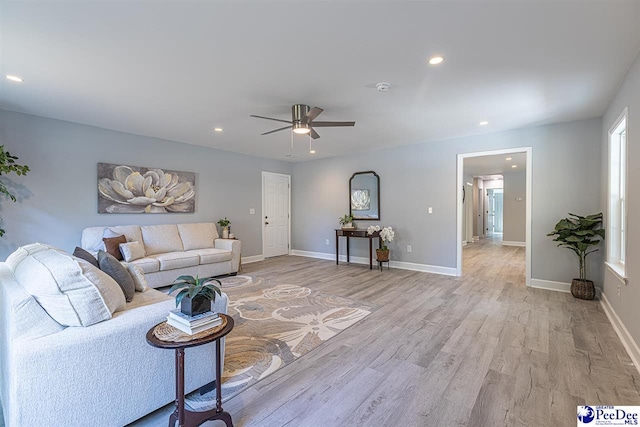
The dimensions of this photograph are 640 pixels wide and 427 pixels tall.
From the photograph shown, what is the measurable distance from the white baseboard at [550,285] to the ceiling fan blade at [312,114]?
13.8 ft

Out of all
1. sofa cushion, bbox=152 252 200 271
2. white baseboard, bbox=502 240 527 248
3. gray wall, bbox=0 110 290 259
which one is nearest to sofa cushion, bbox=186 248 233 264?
sofa cushion, bbox=152 252 200 271

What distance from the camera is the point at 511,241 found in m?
9.57

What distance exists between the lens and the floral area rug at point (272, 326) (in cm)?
215

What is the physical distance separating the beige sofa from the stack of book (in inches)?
122

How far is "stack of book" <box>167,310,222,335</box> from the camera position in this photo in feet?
4.76

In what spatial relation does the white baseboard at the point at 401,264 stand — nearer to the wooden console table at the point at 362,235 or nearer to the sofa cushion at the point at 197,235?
the wooden console table at the point at 362,235

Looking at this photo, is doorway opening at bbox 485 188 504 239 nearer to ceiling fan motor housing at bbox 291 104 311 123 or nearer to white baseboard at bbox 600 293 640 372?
white baseboard at bbox 600 293 640 372

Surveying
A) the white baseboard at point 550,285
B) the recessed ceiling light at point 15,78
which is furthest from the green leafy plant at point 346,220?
the recessed ceiling light at point 15,78

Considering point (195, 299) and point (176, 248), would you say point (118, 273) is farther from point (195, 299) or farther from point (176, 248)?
point (176, 248)

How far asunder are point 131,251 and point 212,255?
3.87 feet

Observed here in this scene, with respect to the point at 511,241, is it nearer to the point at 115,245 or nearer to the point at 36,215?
the point at 115,245

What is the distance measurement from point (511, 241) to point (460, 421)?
966cm

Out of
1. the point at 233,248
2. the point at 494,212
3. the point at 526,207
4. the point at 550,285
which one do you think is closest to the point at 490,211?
the point at 494,212

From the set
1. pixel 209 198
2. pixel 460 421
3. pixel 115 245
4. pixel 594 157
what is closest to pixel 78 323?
pixel 460 421
